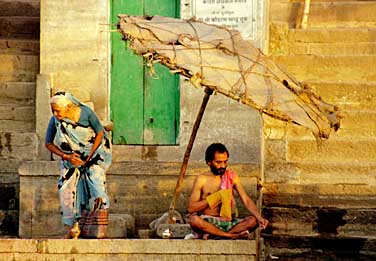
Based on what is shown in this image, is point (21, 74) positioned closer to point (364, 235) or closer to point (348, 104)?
point (348, 104)

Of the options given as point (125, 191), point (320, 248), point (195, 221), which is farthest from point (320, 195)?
point (195, 221)

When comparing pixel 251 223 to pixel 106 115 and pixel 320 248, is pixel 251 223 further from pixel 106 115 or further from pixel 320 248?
pixel 106 115

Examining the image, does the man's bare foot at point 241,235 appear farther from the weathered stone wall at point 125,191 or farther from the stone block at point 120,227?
the weathered stone wall at point 125,191

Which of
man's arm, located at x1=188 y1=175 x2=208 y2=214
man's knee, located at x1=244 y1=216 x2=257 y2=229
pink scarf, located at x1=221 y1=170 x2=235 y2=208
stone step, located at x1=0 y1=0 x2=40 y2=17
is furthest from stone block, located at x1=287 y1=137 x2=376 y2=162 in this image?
stone step, located at x1=0 y1=0 x2=40 y2=17

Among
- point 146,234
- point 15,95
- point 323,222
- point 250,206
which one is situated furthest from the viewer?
point 15,95

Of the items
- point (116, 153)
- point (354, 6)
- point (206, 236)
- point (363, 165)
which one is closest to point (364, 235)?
point (363, 165)

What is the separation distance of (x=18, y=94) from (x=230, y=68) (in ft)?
15.3

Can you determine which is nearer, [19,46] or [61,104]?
[61,104]

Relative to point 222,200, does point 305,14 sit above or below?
above

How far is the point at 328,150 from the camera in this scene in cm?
1567

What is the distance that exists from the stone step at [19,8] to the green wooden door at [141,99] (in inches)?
102

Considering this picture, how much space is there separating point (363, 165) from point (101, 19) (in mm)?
3515

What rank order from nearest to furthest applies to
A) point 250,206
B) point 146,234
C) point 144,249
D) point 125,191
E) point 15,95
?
point 144,249, point 250,206, point 146,234, point 125,191, point 15,95

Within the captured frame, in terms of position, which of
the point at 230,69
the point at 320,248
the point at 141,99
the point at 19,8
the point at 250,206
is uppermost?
the point at 19,8
